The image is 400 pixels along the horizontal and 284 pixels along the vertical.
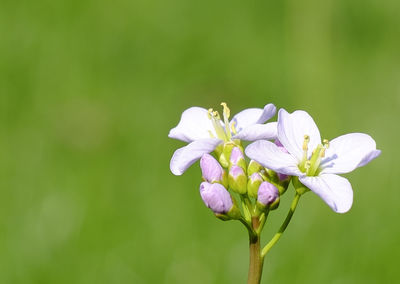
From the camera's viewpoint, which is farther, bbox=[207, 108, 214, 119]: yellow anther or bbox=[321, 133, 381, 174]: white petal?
bbox=[207, 108, 214, 119]: yellow anther

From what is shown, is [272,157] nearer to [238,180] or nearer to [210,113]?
[238,180]

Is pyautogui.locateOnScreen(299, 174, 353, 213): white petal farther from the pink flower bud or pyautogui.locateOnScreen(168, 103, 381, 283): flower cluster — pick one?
the pink flower bud

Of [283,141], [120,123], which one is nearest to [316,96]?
[120,123]

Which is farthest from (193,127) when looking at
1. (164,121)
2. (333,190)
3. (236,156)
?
(164,121)

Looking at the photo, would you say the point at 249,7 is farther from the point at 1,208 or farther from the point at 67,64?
the point at 1,208

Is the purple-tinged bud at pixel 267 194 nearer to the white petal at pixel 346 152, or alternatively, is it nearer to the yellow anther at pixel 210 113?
the white petal at pixel 346 152

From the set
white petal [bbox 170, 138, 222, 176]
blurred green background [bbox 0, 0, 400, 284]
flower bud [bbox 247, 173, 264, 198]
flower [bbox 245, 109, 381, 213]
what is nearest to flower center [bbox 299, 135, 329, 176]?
flower [bbox 245, 109, 381, 213]
